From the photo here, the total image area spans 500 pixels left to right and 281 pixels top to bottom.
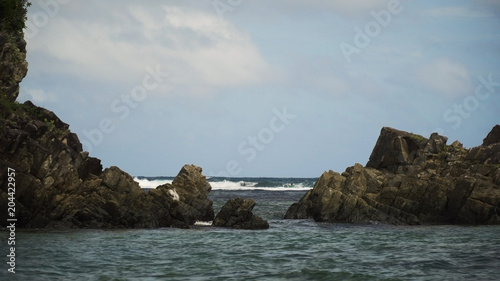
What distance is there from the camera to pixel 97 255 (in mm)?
31906

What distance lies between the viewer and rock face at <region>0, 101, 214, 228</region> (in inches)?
1588

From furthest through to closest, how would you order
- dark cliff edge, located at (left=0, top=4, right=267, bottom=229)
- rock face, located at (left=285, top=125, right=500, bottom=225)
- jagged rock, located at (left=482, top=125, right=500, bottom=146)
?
1. jagged rock, located at (left=482, top=125, right=500, bottom=146)
2. rock face, located at (left=285, top=125, right=500, bottom=225)
3. dark cliff edge, located at (left=0, top=4, right=267, bottom=229)

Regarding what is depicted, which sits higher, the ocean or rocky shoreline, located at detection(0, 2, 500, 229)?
rocky shoreline, located at detection(0, 2, 500, 229)

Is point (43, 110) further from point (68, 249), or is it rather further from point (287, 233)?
point (287, 233)

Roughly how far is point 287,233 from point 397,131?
20.0 m

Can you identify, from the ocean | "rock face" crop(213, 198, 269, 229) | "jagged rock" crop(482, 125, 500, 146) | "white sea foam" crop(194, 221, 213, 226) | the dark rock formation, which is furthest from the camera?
"jagged rock" crop(482, 125, 500, 146)

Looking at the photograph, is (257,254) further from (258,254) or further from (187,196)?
(187,196)

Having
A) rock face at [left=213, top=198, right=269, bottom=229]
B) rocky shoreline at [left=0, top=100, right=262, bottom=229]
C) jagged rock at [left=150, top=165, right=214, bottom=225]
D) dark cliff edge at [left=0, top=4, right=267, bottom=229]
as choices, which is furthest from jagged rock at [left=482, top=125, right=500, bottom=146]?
jagged rock at [left=150, top=165, right=214, bottom=225]

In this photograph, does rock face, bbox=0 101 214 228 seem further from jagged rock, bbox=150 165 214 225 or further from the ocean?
the ocean

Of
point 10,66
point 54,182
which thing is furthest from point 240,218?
point 10,66

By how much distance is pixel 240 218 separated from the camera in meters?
49.1

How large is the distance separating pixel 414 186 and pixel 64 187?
90.5 ft

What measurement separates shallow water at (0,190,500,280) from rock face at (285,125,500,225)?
497 cm

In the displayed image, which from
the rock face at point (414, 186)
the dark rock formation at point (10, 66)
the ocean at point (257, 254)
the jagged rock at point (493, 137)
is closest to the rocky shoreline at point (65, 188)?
the dark rock formation at point (10, 66)
